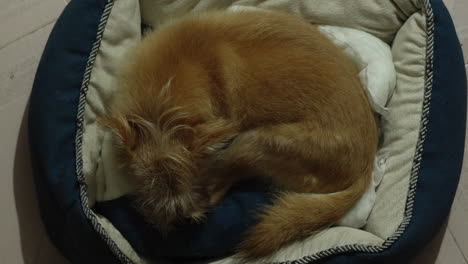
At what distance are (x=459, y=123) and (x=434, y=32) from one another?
340 millimetres

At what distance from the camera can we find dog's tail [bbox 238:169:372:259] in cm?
159

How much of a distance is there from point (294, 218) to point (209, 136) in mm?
384

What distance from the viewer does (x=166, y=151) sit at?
59.7 inches

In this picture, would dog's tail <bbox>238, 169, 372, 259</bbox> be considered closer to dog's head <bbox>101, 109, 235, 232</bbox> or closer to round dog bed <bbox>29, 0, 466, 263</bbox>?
round dog bed <bbox>29, 0, 466, 263</bbox>

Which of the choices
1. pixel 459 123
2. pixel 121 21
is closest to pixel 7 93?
pixel 121 21

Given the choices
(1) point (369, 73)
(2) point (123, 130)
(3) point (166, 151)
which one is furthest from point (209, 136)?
(1) point (369, 73)

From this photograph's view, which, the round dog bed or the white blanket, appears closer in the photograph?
the round dog bed

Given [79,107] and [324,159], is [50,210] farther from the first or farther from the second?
[324,159]

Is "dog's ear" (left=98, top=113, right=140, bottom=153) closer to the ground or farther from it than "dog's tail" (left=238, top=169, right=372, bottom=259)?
farther from it

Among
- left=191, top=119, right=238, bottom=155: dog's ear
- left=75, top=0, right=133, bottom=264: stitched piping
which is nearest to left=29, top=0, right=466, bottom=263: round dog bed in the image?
left=75, top=0, right=133, bottom=264: stitched piping

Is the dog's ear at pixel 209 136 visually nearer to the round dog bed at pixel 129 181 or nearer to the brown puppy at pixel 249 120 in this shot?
the brown puppy at pixel 249 120

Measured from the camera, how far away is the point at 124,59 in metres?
1.79

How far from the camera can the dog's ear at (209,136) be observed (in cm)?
154

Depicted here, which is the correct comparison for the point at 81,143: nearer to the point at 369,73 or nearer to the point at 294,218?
the point at 294,218
